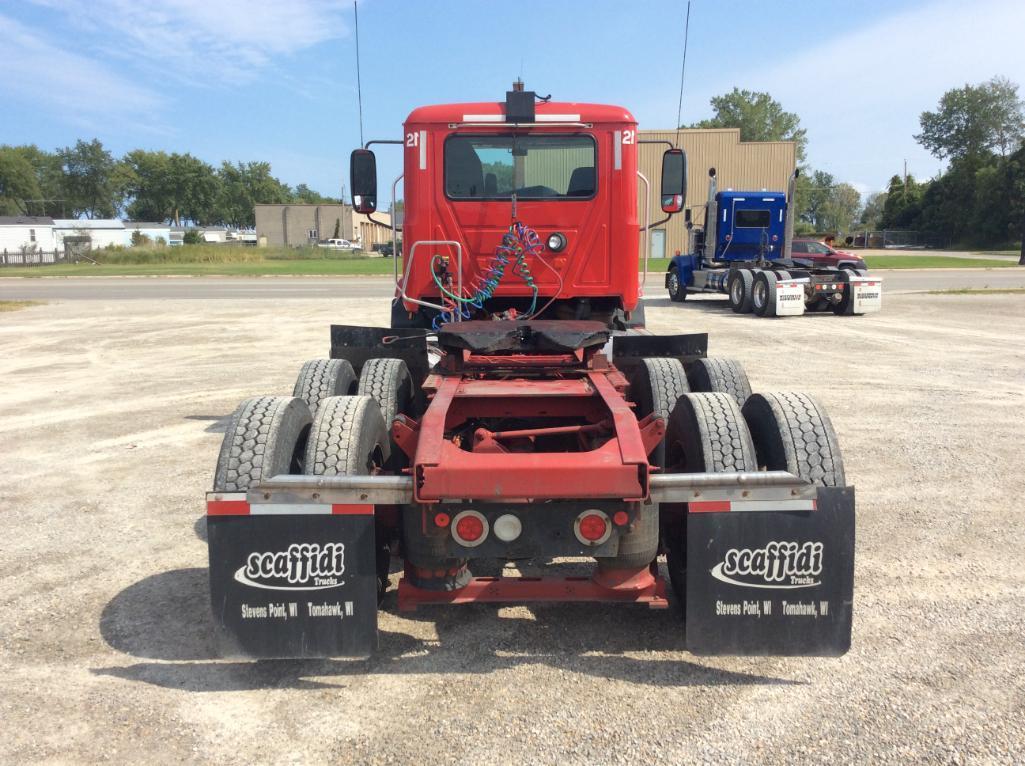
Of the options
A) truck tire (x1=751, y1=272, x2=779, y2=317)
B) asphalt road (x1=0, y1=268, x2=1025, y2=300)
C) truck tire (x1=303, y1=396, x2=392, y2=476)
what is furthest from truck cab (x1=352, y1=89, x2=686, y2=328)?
asphalt road (x1=0, y1=268, x2=1025, y2=300)

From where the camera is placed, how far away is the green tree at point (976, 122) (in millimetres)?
82438

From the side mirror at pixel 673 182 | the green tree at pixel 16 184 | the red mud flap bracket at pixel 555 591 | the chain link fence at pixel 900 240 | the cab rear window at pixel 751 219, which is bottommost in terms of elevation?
the red mud flap bracket at pixel 555 591

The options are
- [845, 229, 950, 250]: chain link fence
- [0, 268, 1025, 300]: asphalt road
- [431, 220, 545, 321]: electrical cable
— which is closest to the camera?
[431, 220, 545, 321]: electrical cable

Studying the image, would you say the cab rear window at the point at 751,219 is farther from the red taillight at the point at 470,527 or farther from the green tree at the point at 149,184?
the green tree at the point at 149,184

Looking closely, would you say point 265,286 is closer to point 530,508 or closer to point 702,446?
point 702,446

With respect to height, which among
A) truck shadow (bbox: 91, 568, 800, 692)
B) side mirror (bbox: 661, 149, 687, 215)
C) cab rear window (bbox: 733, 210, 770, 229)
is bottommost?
truck shadow (bbox: 91, 568, 800, 692)

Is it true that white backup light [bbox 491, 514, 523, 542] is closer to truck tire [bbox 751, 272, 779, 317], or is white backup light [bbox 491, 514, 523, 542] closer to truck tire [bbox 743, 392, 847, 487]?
truck tire [bbox 743, 392, 847, 487]

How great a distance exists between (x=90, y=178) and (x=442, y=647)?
13122 cm

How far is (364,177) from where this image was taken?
615cm

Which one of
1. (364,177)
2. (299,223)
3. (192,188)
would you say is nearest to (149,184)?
(192,188)

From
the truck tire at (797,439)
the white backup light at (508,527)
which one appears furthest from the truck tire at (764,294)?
the white backup light at (508,527)

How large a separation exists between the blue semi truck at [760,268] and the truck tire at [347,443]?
50.9ft

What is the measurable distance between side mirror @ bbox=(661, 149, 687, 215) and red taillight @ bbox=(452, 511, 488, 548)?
376 centimetres

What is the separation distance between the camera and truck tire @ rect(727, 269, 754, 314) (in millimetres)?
19094
